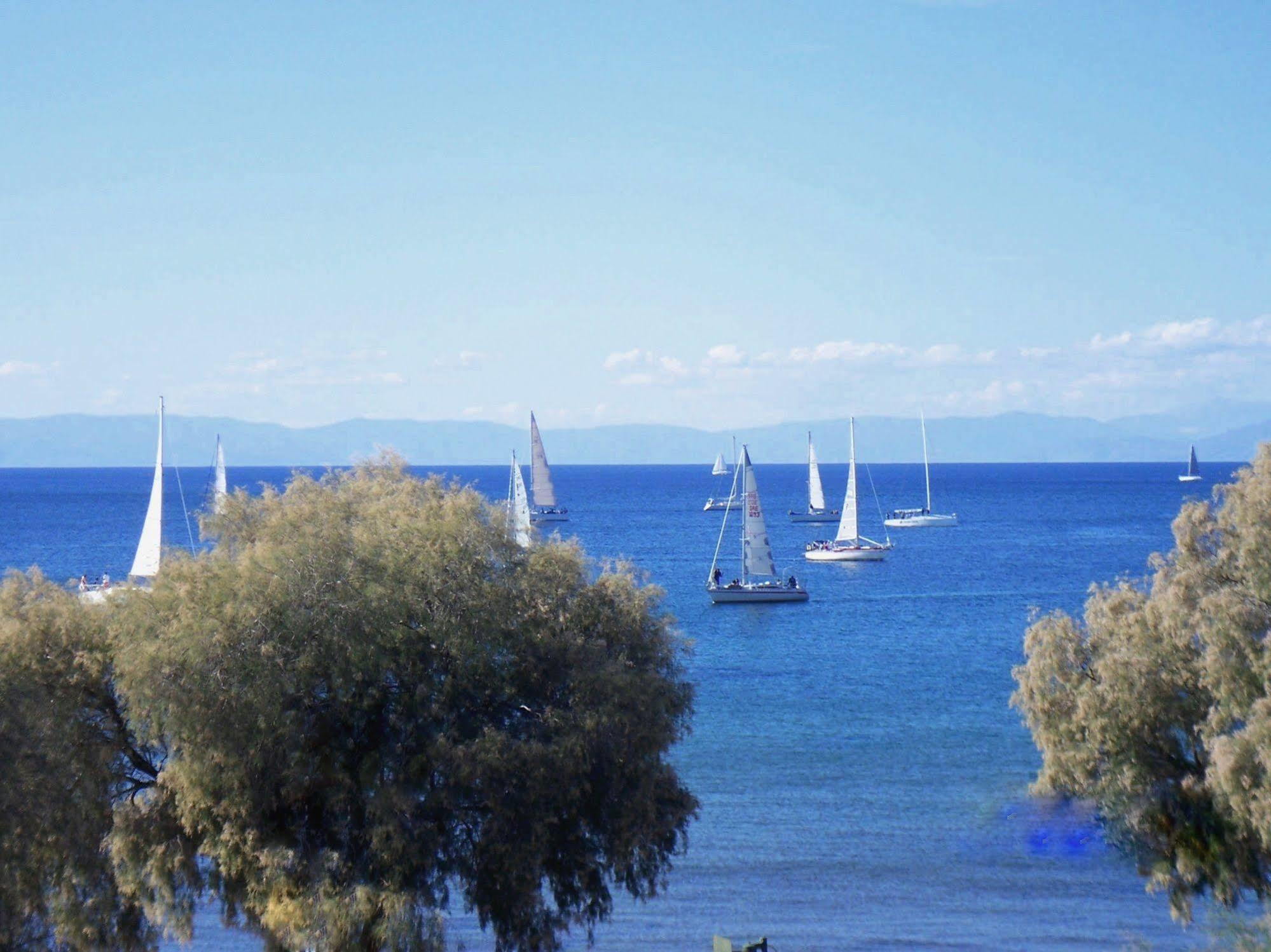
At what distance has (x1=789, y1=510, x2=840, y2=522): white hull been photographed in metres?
138

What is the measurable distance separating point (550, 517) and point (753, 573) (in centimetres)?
5768

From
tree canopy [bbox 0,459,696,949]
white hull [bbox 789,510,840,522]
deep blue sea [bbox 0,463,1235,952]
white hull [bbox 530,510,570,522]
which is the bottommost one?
deep blue sea [bbox 0,463,1235,952]

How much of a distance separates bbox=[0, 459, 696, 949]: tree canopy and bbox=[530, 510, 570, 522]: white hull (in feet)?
322

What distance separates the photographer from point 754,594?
71750 mm

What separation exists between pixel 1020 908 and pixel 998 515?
13188 centimetres

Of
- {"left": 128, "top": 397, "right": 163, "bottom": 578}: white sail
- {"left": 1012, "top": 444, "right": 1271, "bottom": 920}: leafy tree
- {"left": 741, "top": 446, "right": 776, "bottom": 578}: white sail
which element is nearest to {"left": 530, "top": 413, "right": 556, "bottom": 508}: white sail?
{"left": 741, "top": 446, "right": 776, "bottom": 578}: white sail

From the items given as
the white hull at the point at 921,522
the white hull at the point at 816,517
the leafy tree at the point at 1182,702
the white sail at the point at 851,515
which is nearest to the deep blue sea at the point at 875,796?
the leafy tree at the point at 1182,702

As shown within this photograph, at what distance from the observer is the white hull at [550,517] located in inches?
4771

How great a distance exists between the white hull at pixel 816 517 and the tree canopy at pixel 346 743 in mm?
121290

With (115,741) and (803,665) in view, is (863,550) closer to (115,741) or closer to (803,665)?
(803,665)

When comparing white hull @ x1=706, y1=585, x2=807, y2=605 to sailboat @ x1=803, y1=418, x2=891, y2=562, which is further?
sailboat @ x1=803, y1=418, x2=891, y2=562

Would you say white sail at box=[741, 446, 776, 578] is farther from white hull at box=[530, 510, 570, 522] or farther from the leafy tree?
the leafy tree

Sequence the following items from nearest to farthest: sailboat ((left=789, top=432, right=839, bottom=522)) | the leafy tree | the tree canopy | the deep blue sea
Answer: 1. the tree canopy
2. the leafy tree
3. the deep blue sea
4. sailboat ((left=789, top=432, right=839, bottom=522))

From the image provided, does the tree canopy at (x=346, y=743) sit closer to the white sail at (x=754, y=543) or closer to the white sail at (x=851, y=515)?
the white sail at (x=754, y=543)
